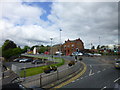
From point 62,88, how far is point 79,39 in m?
69.9

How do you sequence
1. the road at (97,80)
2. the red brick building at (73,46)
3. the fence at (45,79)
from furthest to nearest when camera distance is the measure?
the red brick building at (73,46) < the road at (97,80) < the fence at (45,79)

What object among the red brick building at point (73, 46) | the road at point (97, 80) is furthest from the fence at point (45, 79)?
the red brick building at point (73, 46)

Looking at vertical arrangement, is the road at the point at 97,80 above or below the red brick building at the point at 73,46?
below

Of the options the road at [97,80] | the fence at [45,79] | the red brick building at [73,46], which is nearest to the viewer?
the fence at [45,79]

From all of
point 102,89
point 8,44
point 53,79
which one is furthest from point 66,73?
point 8,44

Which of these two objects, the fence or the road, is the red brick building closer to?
the road

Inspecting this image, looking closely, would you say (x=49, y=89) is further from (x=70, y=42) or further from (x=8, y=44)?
(x=8, y=44)

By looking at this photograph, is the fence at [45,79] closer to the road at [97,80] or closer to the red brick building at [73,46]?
the road at [97,80]

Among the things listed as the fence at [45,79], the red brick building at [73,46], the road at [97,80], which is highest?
the red brick building at [73,46]

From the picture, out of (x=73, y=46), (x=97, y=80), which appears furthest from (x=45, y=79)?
(x=73, y=46)

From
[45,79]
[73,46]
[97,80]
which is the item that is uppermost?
[73,46]

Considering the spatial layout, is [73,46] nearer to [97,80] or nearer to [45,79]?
[97,80]

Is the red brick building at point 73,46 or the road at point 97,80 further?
the red brick building at point 73,46

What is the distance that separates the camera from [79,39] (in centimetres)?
7819
